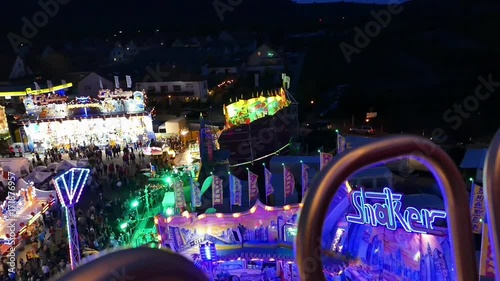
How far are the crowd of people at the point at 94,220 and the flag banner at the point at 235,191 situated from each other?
2.82m

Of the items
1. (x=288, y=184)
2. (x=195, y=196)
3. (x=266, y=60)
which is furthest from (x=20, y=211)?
(x=266, y=60)

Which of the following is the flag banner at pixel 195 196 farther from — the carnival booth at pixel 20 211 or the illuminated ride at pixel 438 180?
the illuminated ride at pixel 438 180

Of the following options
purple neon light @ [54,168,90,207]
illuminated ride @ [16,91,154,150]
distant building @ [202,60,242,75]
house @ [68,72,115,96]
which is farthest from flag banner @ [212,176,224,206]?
distant building @ [202,60,242,75]

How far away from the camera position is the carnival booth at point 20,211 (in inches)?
475

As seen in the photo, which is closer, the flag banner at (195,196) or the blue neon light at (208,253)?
the blue neon light at (208,253)

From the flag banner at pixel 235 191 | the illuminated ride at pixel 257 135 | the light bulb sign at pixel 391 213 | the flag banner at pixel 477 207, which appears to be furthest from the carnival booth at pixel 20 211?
the flag banner at pixel 477 207

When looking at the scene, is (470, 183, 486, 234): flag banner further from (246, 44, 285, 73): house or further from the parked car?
(246, 44, 285, 73): house

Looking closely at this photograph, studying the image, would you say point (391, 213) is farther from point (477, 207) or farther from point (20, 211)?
point (20, 211)

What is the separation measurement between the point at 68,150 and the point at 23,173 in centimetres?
379

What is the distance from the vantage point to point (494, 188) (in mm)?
1410

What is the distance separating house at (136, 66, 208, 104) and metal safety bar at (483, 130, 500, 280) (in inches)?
1158

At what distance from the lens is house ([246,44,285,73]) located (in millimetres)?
36406

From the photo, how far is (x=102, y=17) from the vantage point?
339ft

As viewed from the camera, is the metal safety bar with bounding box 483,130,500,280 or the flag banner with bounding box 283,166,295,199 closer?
the metal safety bar with bounding box 483,130,500,280
